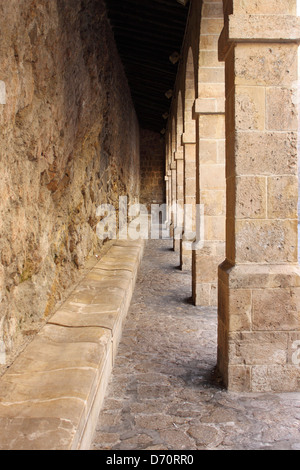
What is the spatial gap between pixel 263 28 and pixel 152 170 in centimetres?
1489

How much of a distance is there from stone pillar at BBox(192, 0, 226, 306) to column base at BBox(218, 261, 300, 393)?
204cm

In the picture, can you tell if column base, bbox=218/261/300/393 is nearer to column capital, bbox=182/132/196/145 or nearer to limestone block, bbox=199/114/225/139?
limestone block, bbox=199/114/225/139

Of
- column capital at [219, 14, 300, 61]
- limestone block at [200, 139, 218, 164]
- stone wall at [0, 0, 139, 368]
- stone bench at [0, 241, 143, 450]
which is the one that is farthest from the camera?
limestone block at [200, 139, 218, 164]

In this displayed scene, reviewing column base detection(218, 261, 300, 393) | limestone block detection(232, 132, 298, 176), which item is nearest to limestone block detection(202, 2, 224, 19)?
limestone block detection(232, 132, 298, 176)

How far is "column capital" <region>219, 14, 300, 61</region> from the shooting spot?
7.86ft

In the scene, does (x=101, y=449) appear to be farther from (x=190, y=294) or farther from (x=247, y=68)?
(x=190, y=294)

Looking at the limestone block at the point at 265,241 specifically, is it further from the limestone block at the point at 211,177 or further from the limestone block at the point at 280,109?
the limestone block at the point at 211,177

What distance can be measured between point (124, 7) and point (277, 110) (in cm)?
404

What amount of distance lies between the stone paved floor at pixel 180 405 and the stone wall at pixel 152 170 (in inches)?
538

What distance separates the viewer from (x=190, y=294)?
16.9 feet

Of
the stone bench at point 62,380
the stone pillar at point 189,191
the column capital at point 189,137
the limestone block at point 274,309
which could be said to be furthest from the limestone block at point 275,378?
the column capital at point 189,137
